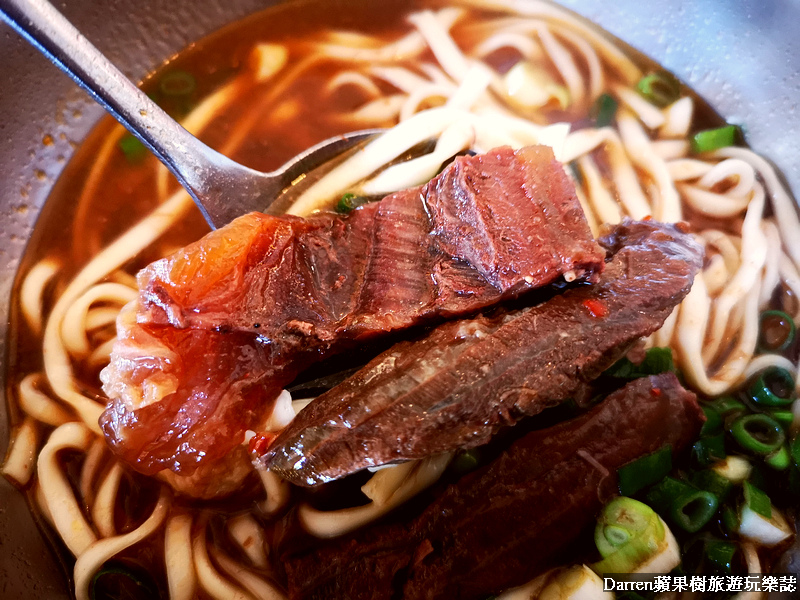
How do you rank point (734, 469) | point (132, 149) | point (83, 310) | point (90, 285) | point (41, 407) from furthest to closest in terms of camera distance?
point (132, 149), point (90, 285), point (83, 310), point (41, 407), point (734, 469)

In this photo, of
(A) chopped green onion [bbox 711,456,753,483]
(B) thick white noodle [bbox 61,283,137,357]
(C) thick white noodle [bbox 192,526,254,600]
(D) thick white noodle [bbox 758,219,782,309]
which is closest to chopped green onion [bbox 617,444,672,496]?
(A) chopped green onion [bbox 711,456,753,483]

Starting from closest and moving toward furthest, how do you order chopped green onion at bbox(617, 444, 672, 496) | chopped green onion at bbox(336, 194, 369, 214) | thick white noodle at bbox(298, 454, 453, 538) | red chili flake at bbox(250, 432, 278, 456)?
red chili flake at bbox(250, 432, 278, 456), chopped green onion at bbox(617, 444, 672, 496), thick white noodle at bbox(298, 454, 453, 538), chopped green onion at bbox(336, 194, 369, 214)

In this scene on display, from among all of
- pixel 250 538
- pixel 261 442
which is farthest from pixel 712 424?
pixel 250 538

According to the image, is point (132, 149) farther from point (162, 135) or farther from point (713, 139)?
point (713, 139)

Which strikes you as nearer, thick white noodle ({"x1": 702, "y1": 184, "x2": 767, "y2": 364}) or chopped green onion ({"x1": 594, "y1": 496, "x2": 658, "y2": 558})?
chopped green onion ({"x1": 594, "y1": 496, "x2": 658, "y2": 558})

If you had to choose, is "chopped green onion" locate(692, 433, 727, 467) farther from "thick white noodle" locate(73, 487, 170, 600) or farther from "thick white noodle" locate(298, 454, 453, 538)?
"thick white noodle" locate(73, 487, 170, 600)

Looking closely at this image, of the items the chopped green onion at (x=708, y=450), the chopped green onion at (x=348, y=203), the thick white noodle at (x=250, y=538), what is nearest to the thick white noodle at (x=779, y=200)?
the chopped green onion at (x=708, y=450)
